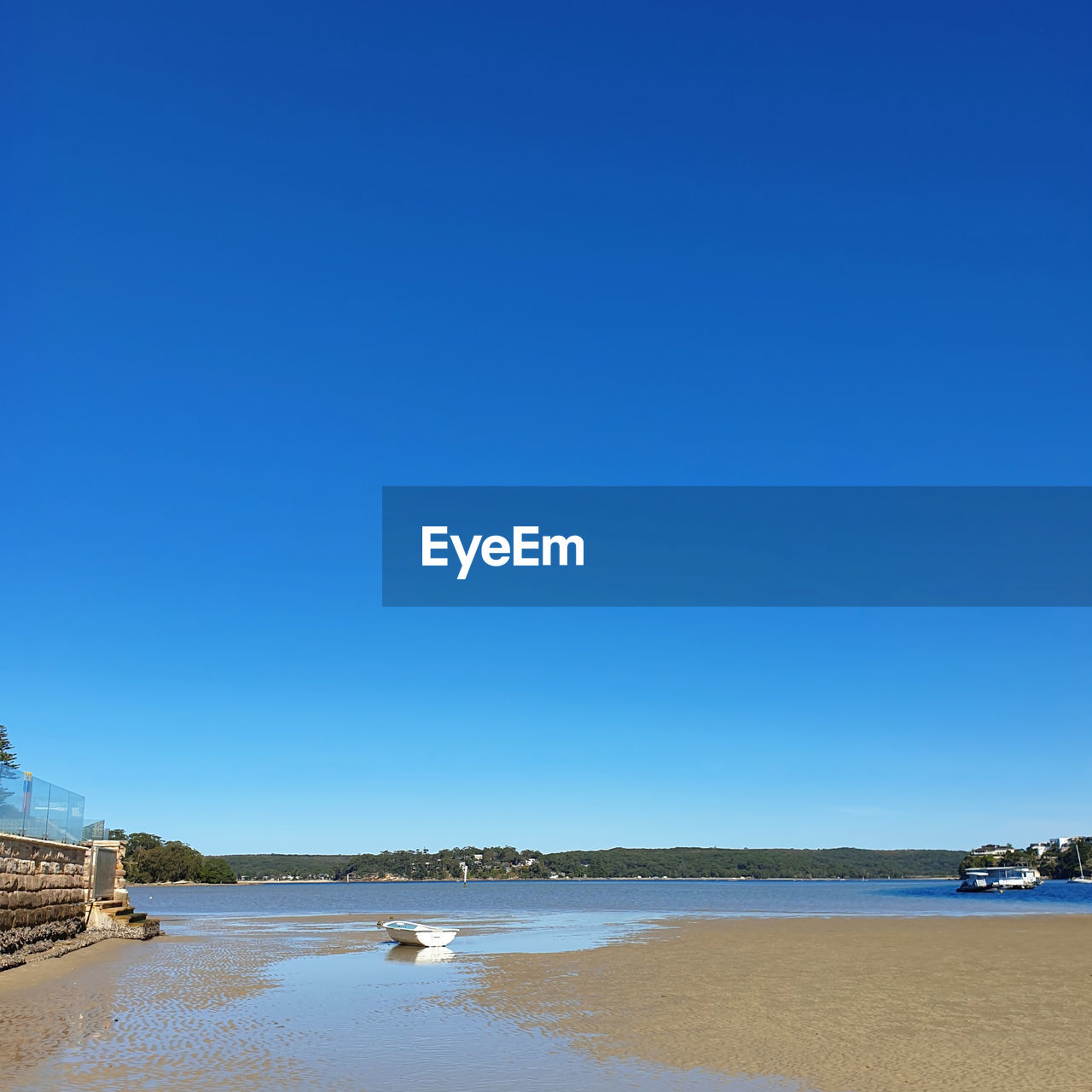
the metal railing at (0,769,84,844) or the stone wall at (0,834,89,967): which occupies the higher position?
the metal railing at (0,769,84,844)

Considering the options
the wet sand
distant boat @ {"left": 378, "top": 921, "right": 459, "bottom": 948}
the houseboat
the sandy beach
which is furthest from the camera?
the houseboat

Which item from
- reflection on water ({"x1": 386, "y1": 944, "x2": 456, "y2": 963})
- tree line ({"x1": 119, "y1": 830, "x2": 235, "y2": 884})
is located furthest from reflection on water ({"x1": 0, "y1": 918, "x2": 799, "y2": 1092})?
tree line ({"x1": 119, "y1": 830, "x2": 235, "y2": 884})

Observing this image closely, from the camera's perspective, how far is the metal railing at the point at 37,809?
93.4 ft

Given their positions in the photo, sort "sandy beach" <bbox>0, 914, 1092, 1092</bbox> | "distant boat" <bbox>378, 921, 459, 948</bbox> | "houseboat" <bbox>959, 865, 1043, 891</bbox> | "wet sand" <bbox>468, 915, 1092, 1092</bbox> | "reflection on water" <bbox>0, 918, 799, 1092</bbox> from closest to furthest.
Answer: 1. "reflection on water" <bbox>0, 918, 799, 1092</bbox>
2. "sandy beach" <bbox>0, 914, 1092, 1092</bbox>
3. "wet sand" <bbox>468, 915, 1092, 1092</bbox>
4. "distant boat" <bbox>378, 921, 459, 948</bbox>
5. "houseboat" <bbox>959, 865, 1043, 891</bbox>

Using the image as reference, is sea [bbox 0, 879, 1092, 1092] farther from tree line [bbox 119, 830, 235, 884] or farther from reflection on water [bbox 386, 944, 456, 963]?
tree line [bbox 119, 830, 235, 884]

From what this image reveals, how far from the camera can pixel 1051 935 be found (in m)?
47.4

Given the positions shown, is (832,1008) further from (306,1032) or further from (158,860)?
(158,860)

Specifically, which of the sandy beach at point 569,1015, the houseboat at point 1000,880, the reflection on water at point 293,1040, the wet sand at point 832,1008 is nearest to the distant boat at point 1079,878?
the houseboat at point 1000,880

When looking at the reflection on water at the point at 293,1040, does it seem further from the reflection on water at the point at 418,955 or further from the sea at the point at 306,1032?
the reflection on water at the point at 418,955

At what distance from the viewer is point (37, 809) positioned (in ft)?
103

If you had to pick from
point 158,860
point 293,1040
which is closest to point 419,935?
point 293,1040

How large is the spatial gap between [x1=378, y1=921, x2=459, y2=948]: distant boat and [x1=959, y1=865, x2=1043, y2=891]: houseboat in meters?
108

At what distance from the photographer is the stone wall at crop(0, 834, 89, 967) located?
2733 centimetres

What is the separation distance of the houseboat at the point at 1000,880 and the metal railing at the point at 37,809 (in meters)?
121
